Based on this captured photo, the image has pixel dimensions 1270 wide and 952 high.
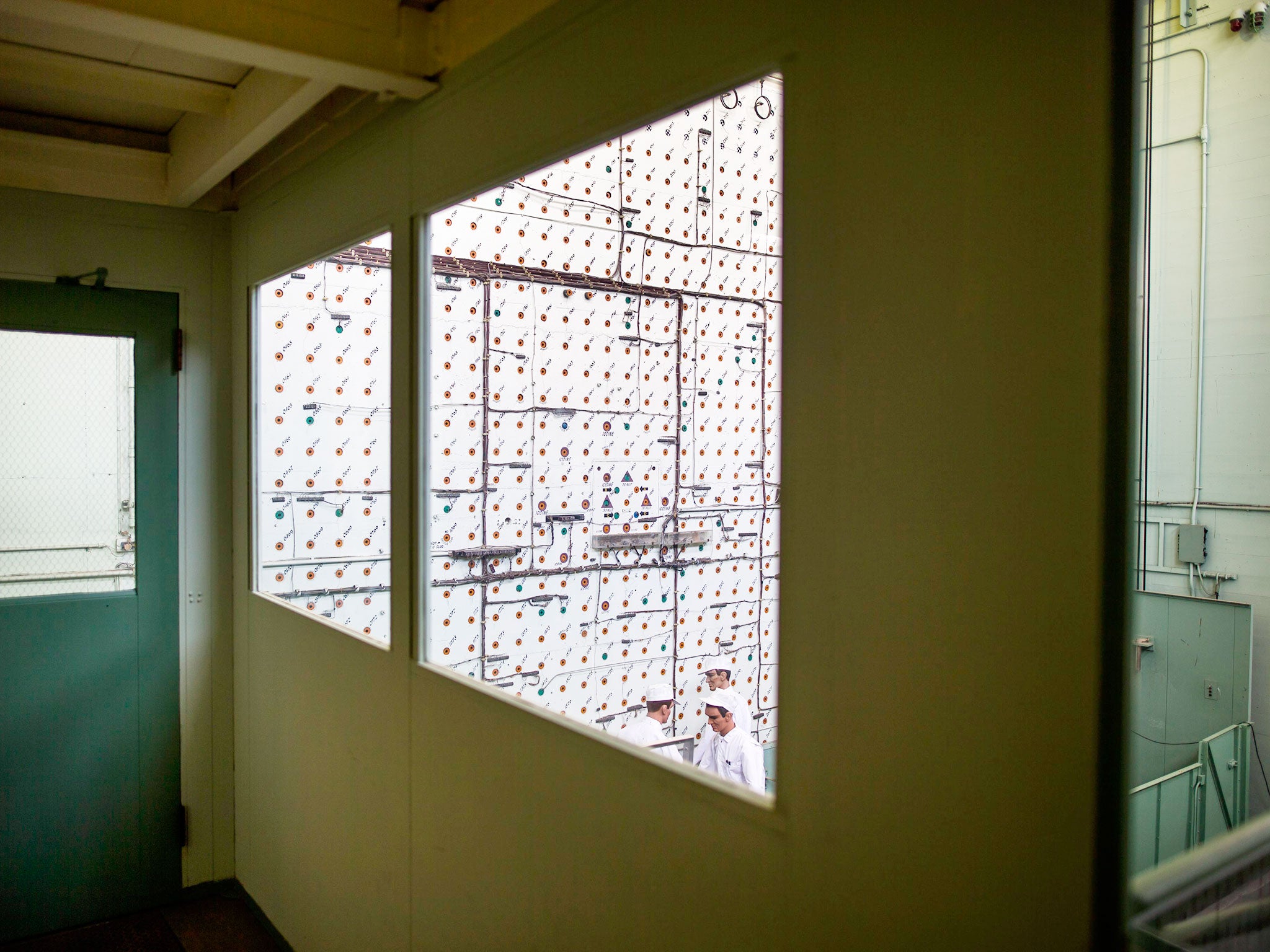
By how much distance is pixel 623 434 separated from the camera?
4.84 metres

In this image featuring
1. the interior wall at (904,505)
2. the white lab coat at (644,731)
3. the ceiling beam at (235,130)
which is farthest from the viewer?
the white lab coat at (644,731)

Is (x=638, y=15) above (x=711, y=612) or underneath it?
above

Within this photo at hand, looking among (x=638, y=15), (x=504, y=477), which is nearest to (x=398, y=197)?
(x=638, y=15)

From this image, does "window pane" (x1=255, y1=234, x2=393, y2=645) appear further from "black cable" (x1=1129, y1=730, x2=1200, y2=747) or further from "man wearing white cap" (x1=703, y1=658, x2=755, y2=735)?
"black cable" (x1=1129, y1=730, x2=1200, y2=747)

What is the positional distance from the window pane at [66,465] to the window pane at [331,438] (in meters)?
0.47

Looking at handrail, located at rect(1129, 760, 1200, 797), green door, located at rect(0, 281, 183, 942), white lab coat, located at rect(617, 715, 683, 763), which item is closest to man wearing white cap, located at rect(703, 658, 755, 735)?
white lab coat, located at rect(617, 715, 683, 763)

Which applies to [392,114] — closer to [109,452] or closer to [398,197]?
[398,197]

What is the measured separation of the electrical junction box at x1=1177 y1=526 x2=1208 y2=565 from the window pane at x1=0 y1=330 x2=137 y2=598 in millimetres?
4819

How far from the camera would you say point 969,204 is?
3.05 feet

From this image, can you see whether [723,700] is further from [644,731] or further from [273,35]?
[273,35]

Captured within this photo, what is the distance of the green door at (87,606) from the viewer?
2.91 meters

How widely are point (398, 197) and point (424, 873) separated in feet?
5.24

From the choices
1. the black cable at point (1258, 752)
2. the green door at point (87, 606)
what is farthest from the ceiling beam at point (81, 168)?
the black cable at point (1258, 752)

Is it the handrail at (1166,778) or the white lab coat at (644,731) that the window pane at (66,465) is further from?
the handrail at (1166,778)
